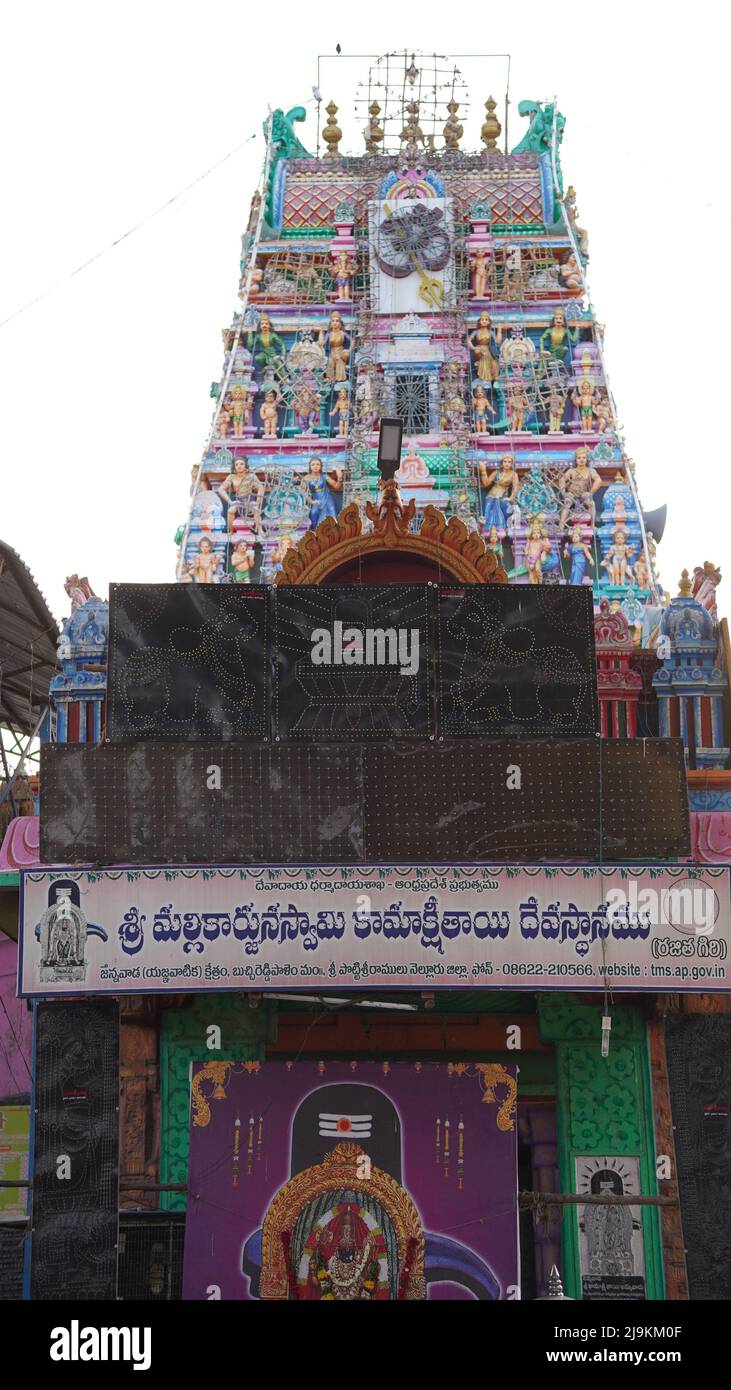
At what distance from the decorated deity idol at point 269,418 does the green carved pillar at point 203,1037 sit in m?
11.2

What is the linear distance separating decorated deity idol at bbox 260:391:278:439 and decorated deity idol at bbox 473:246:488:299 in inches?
171

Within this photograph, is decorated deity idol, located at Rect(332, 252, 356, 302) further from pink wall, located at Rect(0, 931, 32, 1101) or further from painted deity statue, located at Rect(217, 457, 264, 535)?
pink wall, located at Rect(0, 931, 32, 1101)

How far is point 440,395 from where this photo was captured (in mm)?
30703

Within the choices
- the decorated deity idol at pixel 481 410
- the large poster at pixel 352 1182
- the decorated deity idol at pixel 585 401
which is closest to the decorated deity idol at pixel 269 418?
the decorated deity idol at pixel 481 410

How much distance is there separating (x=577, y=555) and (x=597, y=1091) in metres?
9.67

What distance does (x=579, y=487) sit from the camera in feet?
96.2

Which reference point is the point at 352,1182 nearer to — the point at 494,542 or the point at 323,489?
the point at 494,542

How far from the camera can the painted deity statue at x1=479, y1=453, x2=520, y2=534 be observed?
2927cm

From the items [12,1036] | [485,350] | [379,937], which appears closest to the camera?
[379,937]

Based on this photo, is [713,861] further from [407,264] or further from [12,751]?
[12,751]

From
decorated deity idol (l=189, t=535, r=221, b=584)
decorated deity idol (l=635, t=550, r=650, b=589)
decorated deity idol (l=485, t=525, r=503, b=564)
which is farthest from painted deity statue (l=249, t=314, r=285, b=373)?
decorated deity idol (l=635, t=550, r=650, b=589)

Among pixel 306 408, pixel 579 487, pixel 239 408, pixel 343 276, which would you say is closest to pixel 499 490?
pixel 579 487
